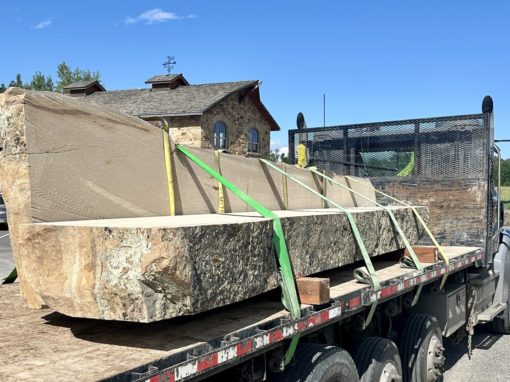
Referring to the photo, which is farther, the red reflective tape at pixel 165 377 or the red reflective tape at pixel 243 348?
the red reflective tape at pixel 243 348

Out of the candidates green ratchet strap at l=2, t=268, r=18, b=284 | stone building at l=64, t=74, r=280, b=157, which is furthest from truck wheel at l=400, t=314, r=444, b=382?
stone building at l=64, t=74, r=280, b=157

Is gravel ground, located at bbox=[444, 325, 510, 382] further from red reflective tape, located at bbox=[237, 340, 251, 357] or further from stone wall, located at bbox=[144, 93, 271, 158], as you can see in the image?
stone wall, located at bbox=[144, 93, 271, 158]

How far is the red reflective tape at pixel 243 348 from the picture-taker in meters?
2.37

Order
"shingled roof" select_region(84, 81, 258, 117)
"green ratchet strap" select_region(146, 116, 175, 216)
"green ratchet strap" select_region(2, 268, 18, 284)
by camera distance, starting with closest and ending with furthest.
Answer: "green ratchet strap" select_region(146, 116, 175, 216), "green ratchet strap" select_region(2, 268, 18, 284), "shingled roof" select_region(84, 81, 258, 117)

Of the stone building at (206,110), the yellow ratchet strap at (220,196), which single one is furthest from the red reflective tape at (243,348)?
the stone building at (206,110)

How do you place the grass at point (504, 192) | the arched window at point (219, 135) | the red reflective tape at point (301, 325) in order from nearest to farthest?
the red reflective tape at point (301, 325), the grass at point (504, 192), the arched window at point (219, 135)

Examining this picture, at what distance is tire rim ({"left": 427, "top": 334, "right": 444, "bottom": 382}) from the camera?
187 inches

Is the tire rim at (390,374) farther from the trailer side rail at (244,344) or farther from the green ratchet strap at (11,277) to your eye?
the green ratchet strap at (11,277)

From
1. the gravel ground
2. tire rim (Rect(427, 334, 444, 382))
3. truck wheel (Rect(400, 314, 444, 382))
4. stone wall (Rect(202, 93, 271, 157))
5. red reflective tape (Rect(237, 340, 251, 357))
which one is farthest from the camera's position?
stone wall (Rect(202, 93, 271, 157))

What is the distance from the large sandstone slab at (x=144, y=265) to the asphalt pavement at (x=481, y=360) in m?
Answer: 3.79

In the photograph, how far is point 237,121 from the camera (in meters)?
A: 26.2

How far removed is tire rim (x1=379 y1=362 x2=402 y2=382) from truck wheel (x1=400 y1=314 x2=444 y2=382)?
60 centimetres

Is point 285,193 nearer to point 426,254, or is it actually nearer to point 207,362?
point 426,254

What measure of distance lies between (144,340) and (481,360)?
5036mm
